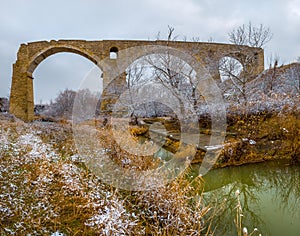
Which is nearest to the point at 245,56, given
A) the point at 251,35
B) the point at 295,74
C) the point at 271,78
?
the point at 251,35

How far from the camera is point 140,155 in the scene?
3920 millimetres

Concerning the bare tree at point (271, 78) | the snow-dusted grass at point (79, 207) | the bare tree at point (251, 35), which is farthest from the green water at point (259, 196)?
the bare tree at point (271, 78)

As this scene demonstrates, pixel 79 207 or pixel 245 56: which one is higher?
pixel 245 56

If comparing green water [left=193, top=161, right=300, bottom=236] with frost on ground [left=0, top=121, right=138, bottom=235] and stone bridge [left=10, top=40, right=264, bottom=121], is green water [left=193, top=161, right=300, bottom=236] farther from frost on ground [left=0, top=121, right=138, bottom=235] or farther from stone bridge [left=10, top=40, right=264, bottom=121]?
stone bridge [left=10, top=40, right=264, bottom=121]

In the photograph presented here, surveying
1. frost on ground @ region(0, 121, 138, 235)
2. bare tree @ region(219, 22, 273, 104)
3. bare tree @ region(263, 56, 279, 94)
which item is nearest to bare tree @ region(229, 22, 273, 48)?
bare tree @ region(219, 22, 273, 104)

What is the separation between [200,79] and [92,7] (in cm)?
572

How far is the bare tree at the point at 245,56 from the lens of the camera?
8.77 m

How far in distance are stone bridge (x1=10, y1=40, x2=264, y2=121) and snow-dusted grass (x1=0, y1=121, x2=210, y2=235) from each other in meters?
12.4

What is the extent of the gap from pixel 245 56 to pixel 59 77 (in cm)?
1932

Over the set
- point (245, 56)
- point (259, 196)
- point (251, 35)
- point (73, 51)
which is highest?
point (73, 51)

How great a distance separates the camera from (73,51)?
15.4m

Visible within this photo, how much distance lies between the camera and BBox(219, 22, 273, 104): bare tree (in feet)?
28.8

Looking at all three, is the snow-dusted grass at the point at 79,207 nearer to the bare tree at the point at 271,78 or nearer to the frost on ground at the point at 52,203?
the frost on ground at the point at 52,203

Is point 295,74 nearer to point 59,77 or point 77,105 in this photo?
point 77,105
